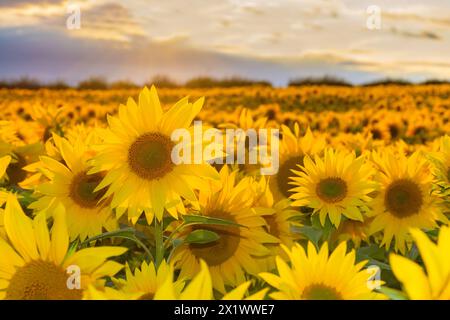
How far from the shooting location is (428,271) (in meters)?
0.65

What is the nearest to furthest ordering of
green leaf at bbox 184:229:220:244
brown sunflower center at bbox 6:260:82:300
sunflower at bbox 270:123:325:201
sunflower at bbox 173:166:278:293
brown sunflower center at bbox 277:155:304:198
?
brown sunflower center at bbox 6:260:82:300, green leaf at bbox 184:229:220:244, sunflower at bbox 173:166:278:293, brown sunflower center at bbox 277:155:304:198, sunflower at bbox 270:123:325:201

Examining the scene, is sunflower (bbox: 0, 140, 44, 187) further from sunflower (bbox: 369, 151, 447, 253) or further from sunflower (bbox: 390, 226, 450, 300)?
sunflower (bbox: 390, 226, 450, 300)

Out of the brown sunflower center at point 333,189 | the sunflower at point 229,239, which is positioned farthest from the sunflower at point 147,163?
the brown sunflower center at point 333,189

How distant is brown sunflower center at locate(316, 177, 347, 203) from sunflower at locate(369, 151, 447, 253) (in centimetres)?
15

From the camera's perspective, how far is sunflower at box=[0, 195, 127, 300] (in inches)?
34.0

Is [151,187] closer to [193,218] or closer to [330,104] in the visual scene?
[193,218]

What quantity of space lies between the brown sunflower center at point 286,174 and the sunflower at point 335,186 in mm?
191

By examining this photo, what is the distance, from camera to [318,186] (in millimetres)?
1706

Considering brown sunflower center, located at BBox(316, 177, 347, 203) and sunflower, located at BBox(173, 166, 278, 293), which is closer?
sunflower, located at BBox(173, 166, 278, 293)

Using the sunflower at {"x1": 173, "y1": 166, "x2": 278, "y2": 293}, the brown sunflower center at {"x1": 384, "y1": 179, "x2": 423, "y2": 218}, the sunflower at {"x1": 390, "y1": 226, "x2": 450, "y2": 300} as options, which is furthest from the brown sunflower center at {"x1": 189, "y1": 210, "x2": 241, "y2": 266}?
the sunflower at {"x1": 390, "y1": 226, "x2": 450, "y2": 300}

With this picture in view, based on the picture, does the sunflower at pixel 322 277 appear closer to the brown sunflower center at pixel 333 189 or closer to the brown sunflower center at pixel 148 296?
the brown sunflower center at pixel 148 296

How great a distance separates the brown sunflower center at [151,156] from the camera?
1174mm
